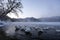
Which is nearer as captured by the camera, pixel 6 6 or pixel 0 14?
pixel 0 14

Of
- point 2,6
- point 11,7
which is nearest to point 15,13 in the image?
point 11,7

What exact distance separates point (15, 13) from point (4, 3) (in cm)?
89

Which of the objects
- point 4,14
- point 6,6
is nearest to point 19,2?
point 6,6

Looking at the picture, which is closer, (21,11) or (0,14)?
(0,14)

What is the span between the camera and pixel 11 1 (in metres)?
6.21

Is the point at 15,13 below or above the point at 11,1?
below

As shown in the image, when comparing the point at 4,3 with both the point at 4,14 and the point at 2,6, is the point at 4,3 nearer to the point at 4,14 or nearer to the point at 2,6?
the point at 2,6

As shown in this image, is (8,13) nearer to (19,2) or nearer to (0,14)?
(0,14)

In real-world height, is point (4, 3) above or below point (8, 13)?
above

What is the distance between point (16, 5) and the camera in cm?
621

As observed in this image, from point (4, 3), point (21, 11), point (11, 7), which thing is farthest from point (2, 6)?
point (21, 11)

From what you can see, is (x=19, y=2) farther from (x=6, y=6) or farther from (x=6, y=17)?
(x=6, y=17)

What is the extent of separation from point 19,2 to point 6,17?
1.20m

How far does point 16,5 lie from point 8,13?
0.64 metres
